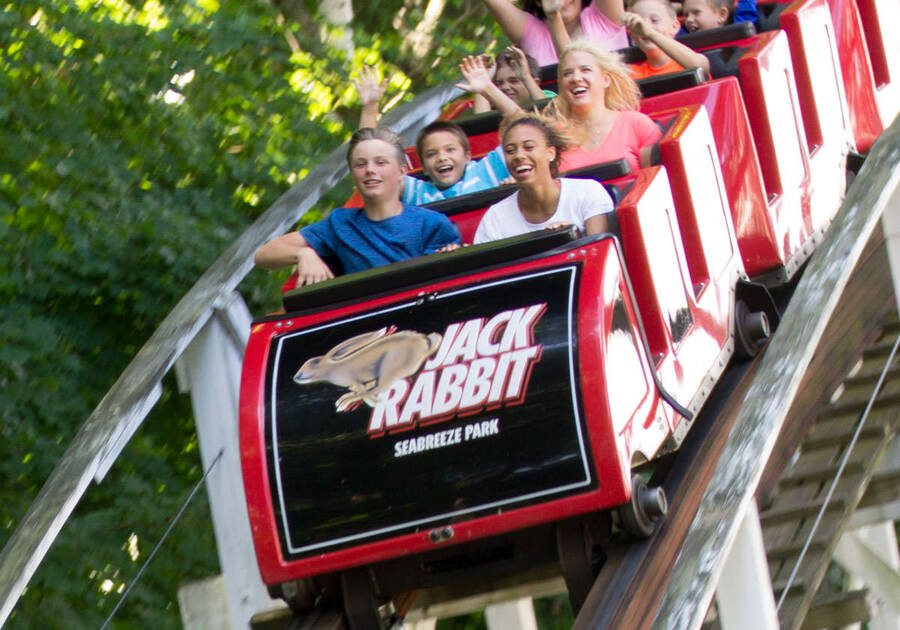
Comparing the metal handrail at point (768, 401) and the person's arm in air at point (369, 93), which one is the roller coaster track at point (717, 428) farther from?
the person's arm in air at point (369, 93)

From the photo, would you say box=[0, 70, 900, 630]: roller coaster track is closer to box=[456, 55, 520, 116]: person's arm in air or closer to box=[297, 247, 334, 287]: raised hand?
box=[297, 247, 334, 287]: raised hand

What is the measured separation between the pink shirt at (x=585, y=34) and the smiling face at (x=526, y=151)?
89.3 inches

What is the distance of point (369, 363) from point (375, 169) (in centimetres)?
80

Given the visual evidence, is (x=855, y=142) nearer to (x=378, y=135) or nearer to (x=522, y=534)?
(x=378, y=135)

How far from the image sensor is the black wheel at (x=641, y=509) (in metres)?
3.43

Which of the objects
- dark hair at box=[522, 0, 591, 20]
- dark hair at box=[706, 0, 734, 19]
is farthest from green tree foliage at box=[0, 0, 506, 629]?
dark hair at box=[706, 0, 734, 19]

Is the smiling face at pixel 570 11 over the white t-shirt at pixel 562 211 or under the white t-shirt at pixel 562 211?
under

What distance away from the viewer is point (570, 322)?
11.2 feet

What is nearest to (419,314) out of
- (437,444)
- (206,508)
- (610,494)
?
(437,444)

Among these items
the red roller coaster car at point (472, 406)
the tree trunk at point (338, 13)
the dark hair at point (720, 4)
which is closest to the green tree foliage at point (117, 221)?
the tree trunk at point (338, 13)

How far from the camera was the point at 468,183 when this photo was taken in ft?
16.3

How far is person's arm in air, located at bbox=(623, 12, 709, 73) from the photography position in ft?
17.9

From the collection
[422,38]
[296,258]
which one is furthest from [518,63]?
[422,38]

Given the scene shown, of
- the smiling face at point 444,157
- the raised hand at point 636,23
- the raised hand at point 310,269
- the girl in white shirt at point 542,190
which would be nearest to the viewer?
the girl in white shirt at point 542,190
